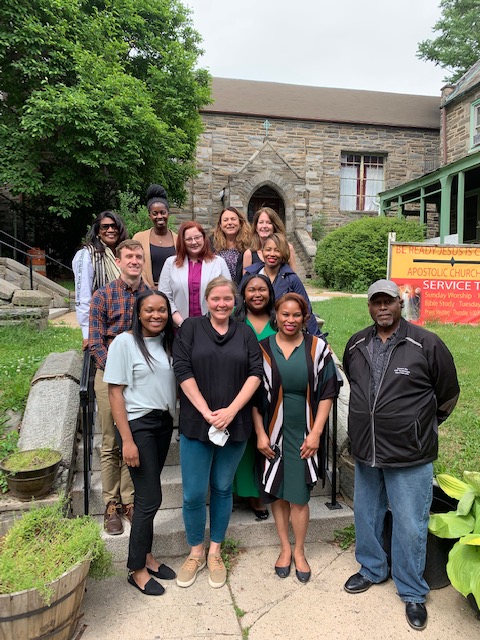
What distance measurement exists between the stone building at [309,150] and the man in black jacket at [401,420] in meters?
14.5

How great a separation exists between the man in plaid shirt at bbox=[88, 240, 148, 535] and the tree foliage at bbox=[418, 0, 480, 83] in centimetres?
2444

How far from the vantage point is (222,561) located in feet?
9.21

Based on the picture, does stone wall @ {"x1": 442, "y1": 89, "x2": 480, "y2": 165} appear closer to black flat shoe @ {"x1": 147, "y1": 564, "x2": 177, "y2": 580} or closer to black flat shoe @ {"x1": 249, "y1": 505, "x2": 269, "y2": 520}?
black flat shoe @ {"x1": 249, "y1": 505, "x2": 269, "y2": 520}

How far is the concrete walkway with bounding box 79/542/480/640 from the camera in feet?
7.72

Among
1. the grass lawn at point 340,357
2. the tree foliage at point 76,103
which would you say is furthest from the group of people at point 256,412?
the tree foliage at point 76,103

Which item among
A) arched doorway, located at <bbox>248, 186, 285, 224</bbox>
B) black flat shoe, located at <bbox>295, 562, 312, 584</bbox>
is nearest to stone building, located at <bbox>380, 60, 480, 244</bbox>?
arched doorway, located at <bbox>248, 186, 285, 224</bbox>

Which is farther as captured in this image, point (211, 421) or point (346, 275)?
point (346, 275)

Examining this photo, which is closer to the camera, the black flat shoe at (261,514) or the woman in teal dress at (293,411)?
the woman in teal dress at (293,411)

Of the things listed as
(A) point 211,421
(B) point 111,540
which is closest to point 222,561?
(B) point 111,540

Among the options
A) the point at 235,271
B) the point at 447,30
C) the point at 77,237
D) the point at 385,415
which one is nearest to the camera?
the point at 385,415

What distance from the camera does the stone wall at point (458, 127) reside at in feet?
55.3

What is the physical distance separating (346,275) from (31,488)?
11.3 meters

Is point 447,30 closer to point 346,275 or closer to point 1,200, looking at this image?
point 346,275

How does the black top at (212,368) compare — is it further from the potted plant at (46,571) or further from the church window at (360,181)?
the church window at (360,181)
